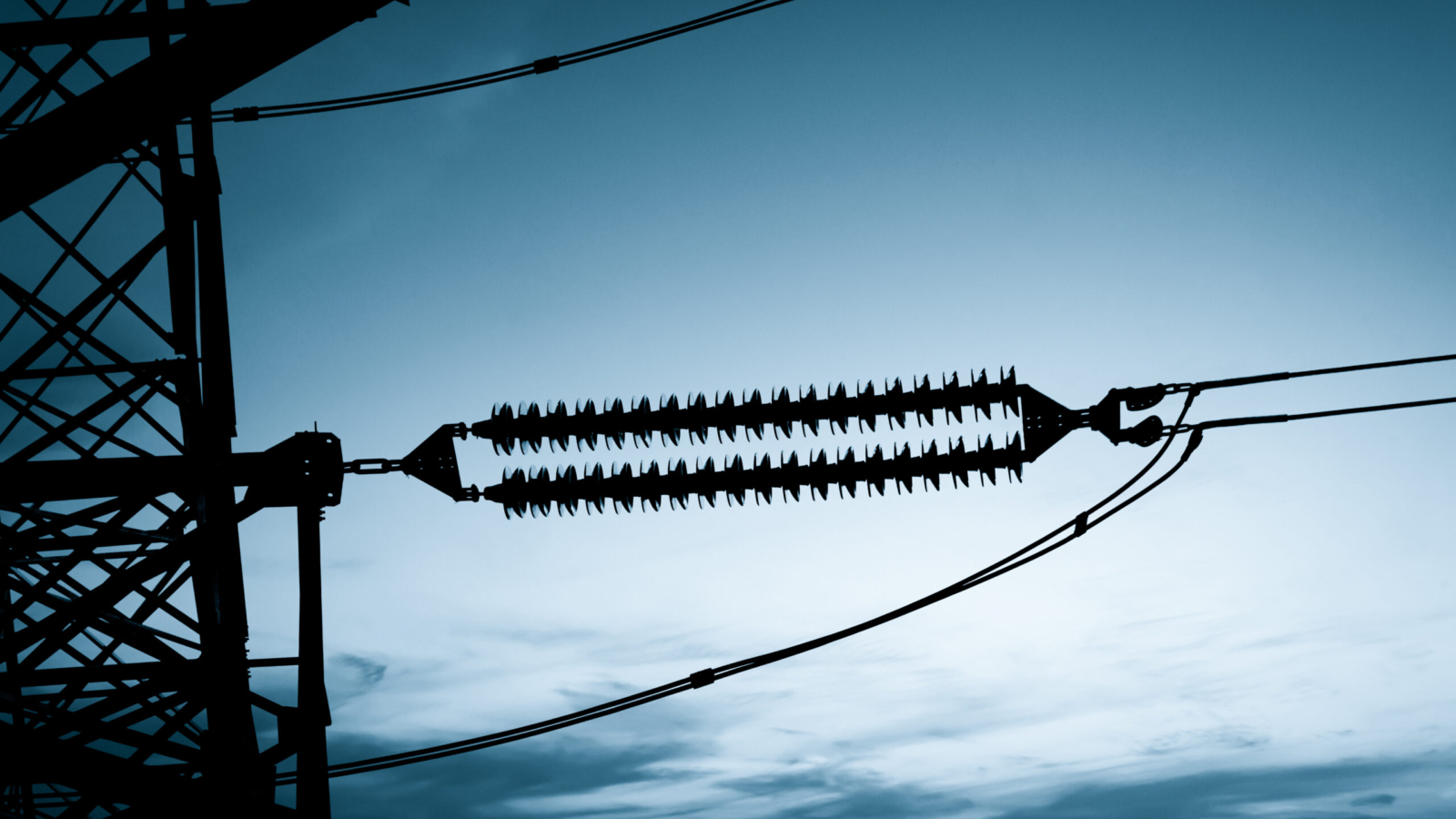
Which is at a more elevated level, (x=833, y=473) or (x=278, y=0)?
(x=278, y=0)

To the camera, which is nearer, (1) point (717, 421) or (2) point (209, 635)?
(2) point (209, 635)

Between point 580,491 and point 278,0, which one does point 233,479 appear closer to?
point 580,491

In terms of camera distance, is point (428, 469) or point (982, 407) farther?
point (428, 469)

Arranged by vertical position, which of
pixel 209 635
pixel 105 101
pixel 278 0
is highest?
pixel 278 0

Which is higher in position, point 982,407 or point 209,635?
point 982,407

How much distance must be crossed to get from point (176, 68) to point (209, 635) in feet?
16.5

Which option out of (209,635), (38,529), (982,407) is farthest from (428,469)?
(982,407)

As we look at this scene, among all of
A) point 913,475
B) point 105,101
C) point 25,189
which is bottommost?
point 913,475

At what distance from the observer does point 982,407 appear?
9.30 metres

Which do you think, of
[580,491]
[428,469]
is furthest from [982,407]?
[428,469]

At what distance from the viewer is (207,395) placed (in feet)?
30.2

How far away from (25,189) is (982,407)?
29.3 feet

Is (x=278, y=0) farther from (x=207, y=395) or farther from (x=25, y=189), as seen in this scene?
(x=207, y=395)

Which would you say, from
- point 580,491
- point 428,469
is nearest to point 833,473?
point 580,491
